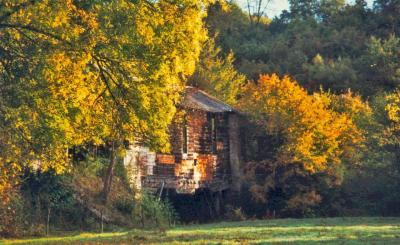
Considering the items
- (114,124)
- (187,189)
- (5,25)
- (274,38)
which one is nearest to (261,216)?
(187,189)

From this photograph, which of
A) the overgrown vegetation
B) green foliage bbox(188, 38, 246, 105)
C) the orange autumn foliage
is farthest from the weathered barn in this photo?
green foliage bbox(188, 38, 246, 105)

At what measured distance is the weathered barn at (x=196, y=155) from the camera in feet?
143

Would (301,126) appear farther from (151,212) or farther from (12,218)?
(12,218)

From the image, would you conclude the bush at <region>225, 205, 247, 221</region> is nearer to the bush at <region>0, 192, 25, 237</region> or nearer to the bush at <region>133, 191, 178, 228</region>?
the bush at <region>133, 191, 178, 228</region>

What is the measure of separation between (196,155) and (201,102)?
152 inches

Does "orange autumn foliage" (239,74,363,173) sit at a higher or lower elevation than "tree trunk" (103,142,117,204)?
higher

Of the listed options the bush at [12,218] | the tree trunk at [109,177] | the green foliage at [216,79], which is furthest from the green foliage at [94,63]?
the green foliage at [216,79]

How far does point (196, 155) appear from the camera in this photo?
47.9 meters

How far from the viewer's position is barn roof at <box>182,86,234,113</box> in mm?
47156

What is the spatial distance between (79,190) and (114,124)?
50.0ft

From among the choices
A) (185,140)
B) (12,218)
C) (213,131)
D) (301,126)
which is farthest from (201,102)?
(12,218)

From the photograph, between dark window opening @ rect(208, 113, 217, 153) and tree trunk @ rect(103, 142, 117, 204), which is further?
dark window opening @ rect(208, 113, 217, 153)

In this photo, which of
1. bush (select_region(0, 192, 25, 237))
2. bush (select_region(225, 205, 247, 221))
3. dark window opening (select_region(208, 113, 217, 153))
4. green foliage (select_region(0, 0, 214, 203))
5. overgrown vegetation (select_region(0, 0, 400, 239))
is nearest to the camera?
green foliage (select_region(0, 0, 214, 203))

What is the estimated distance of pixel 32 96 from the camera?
2138cm
